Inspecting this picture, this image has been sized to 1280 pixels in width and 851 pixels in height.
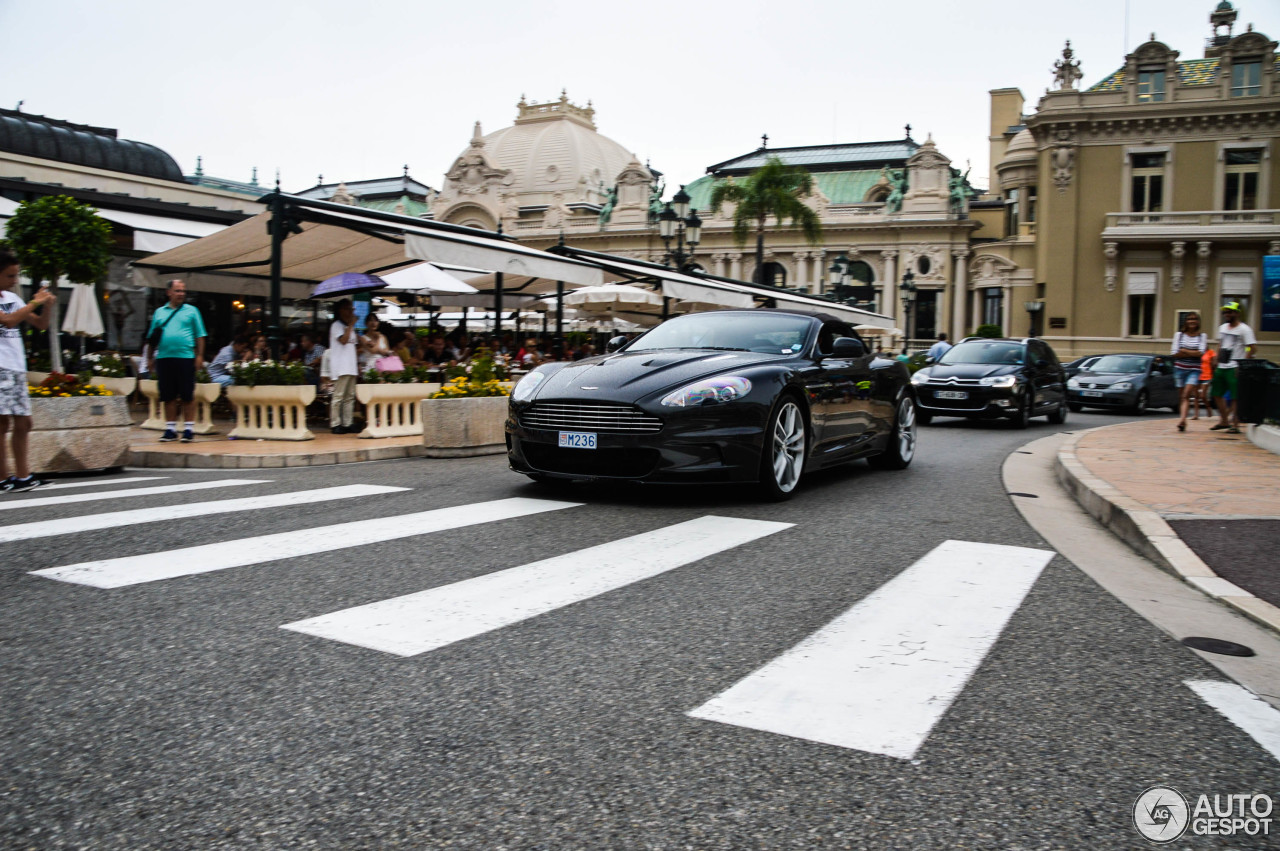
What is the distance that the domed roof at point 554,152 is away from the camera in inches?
3105

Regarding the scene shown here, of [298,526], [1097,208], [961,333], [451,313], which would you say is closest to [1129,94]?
[1097,208]

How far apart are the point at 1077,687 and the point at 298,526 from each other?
14.1 ft

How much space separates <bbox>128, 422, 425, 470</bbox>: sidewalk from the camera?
9422 mm

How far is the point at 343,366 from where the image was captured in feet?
38.3

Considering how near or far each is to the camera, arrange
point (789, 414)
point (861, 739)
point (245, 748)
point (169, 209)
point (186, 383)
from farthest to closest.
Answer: point (169, 209) → point (186, 383) → point (789, 414) → point (861, 739) → point (245, 748)

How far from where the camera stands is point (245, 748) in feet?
8.02

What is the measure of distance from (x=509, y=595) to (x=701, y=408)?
2.71 m

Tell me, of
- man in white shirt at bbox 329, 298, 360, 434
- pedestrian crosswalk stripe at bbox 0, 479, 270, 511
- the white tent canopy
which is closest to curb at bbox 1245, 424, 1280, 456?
the white tent canopy

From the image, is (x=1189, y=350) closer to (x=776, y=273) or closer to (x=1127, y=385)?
(x=1127, y=385)

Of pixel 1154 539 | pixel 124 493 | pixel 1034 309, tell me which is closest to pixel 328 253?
pixel 124 493

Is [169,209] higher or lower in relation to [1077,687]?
higher

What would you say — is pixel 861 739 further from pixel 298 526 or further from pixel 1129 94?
pixel 1129 94

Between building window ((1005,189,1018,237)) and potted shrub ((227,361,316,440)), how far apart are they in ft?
184

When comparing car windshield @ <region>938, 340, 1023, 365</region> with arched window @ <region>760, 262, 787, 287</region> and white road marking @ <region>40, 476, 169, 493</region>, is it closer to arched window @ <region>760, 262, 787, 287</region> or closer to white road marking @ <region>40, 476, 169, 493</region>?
white road marking @ <region>40, 476, 169, 493</region>
